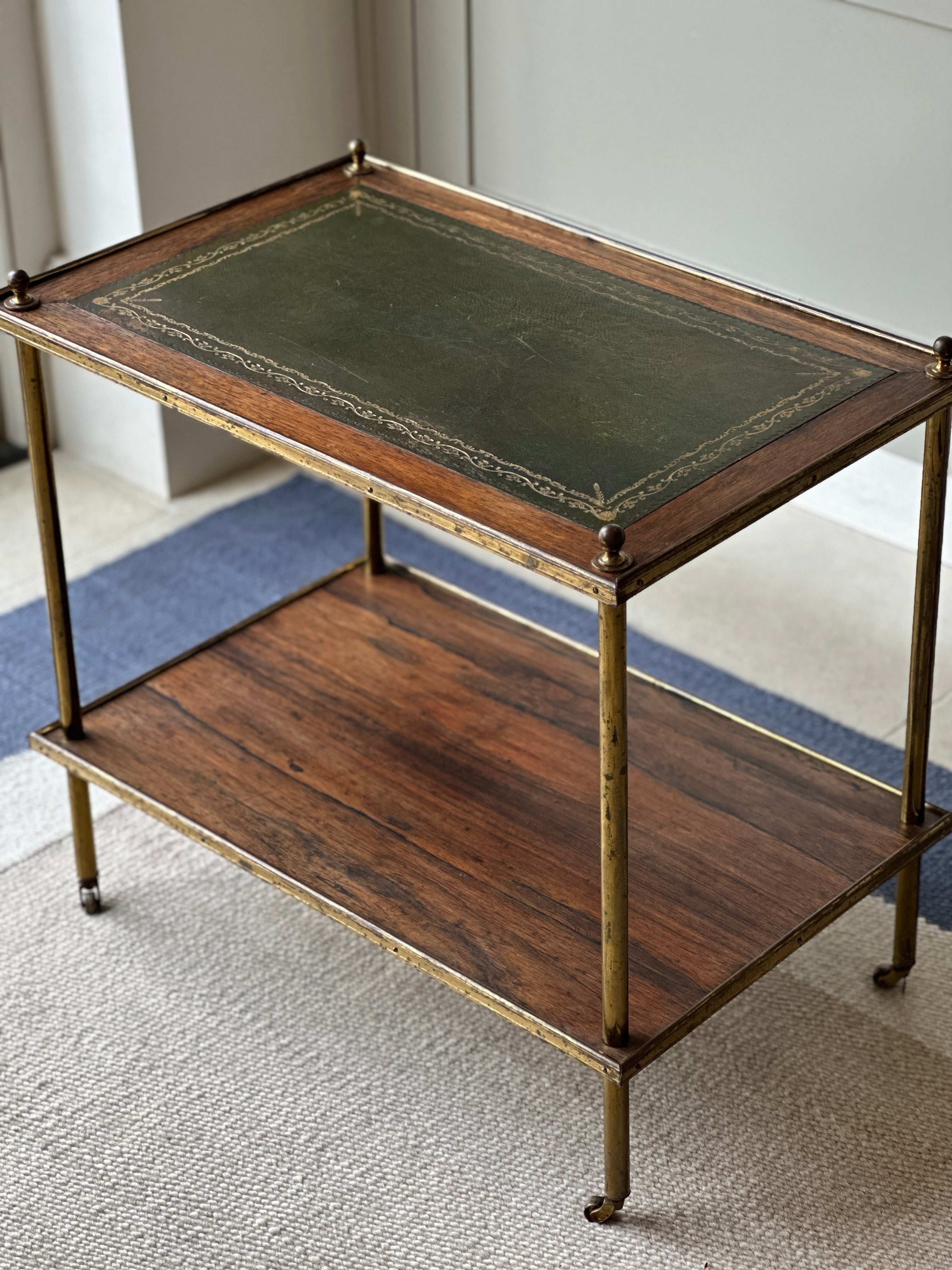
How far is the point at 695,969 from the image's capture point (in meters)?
1.71

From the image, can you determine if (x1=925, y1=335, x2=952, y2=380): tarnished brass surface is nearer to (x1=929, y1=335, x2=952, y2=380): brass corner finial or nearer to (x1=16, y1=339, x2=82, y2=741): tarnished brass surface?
(x1=929, y1=335, x2=952, y2=380): brass corner finial

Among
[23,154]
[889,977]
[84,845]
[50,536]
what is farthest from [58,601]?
[23,154]

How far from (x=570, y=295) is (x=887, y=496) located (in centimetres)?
117

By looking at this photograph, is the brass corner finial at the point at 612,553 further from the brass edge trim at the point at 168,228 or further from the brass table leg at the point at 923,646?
the brass edge trim at the point at 168,228

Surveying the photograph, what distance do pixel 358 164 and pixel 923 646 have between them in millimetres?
872

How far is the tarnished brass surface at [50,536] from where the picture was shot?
1845 mm

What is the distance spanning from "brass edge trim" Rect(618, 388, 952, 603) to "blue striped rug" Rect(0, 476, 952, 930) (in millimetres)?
812

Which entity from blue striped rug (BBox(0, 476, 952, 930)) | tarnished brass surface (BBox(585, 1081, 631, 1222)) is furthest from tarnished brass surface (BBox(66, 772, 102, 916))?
tarnished brass surface (BBox(585, 1081, 631, 1222))

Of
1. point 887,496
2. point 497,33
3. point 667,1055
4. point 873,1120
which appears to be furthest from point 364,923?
point 497,33


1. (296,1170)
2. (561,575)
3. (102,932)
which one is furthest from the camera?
(102,932)

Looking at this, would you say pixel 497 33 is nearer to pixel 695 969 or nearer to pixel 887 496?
pixel 887 496

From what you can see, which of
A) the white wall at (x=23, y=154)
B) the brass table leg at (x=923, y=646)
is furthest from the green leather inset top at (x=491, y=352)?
the white wall at (x=23, y=154)

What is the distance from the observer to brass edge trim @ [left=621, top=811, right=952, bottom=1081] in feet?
5.35

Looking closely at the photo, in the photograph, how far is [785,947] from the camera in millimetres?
1729
